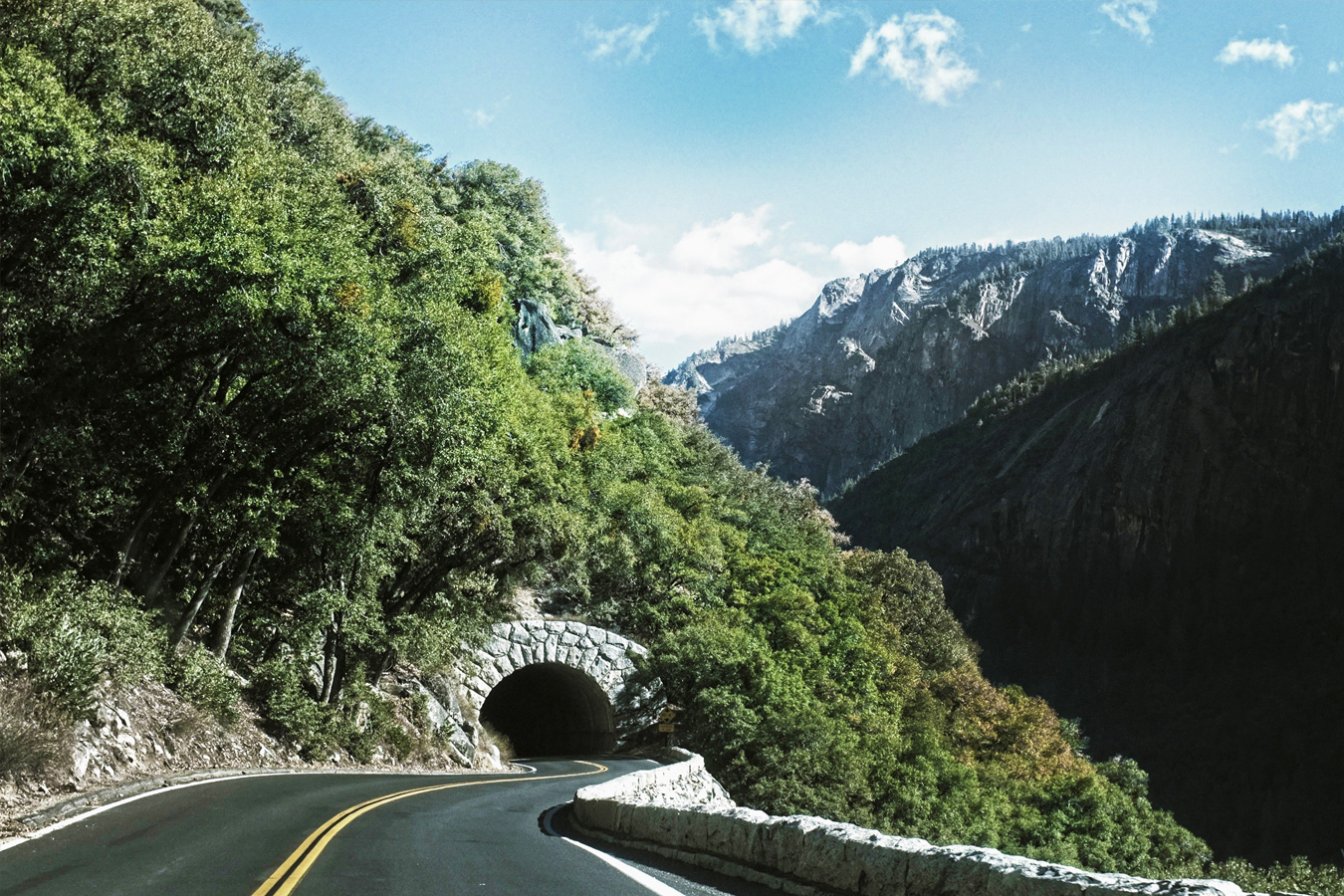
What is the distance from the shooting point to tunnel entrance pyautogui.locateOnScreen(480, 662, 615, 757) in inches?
1672

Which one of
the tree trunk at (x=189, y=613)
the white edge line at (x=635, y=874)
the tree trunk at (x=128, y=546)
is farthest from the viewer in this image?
the tree trunk at (x=189, y=613)

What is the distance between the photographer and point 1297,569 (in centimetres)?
12188

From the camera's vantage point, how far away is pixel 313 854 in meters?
9.88

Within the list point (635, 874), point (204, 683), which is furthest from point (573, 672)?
point (635, 874)

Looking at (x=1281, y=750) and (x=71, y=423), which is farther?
(x=1281, y=750)

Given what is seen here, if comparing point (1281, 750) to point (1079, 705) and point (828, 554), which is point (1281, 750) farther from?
point (828, 554)

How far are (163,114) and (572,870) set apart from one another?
65.1 feet

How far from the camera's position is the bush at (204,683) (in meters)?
19.5

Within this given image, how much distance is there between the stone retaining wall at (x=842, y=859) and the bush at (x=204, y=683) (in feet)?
36.5

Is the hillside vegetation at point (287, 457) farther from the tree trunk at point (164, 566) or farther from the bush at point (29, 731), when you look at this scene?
the bush at point (29, 731)

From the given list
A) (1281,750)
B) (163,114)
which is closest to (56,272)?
(163,114)

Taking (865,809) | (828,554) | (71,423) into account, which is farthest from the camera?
(828,554)

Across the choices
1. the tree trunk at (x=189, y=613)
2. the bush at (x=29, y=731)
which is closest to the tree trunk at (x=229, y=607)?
the tree trunk at (x=189, y=613)

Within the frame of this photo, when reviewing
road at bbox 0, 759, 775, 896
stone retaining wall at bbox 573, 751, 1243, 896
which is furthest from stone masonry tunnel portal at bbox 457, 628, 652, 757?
stone retaining wall at bbox 573, 751, 1243, 896
